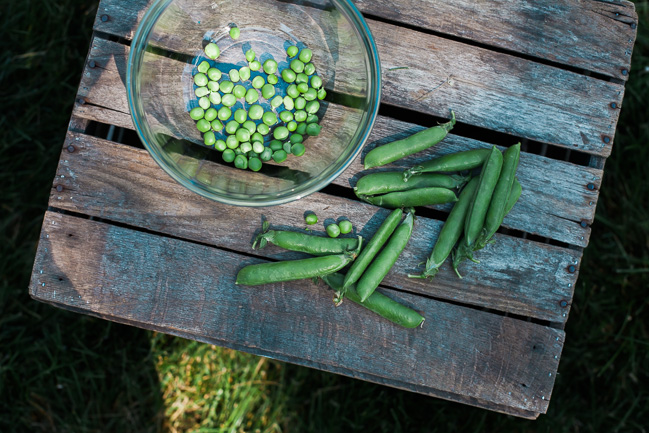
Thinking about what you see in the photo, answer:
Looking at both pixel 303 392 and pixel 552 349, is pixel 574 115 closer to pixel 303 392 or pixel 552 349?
pixel 552 349

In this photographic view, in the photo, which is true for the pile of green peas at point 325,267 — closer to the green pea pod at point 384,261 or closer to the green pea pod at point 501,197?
the green pea pod at point 384,261

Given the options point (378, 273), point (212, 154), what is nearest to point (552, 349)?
point (378, 273)

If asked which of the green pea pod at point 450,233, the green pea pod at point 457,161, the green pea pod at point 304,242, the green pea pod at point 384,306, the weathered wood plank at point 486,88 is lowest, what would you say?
the green pea pod at point 384,306

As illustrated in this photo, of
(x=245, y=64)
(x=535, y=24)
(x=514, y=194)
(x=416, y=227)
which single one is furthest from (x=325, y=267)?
(x=535, y=24)

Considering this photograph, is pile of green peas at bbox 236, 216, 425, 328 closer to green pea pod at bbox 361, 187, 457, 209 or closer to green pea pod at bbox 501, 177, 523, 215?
green pea pod at bbox 361, 187, 457, 209

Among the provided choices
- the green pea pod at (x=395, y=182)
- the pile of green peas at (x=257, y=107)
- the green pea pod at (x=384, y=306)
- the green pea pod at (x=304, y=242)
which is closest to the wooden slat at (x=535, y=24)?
the pile of green peas at (x=257, y=107)

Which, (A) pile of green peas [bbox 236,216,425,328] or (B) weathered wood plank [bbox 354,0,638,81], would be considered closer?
(A) pile of green peas [bbox 236,216,425,328]

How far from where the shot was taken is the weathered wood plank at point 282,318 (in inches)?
99.8

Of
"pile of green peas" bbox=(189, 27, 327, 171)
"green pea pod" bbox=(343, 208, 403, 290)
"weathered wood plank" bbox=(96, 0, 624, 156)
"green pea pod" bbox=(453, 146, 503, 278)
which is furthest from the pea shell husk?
"pile of green peas" bbox=(189, 27, 327, 171)

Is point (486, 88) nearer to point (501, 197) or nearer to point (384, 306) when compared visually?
point (501, 197)

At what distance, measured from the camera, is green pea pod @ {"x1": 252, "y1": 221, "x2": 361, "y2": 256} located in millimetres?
2508

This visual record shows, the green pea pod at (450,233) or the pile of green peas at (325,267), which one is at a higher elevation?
the green pea pod at (450,233)

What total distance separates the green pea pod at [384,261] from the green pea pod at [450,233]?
0.48ft

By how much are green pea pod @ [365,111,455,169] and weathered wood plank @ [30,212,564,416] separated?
66 centimetres
